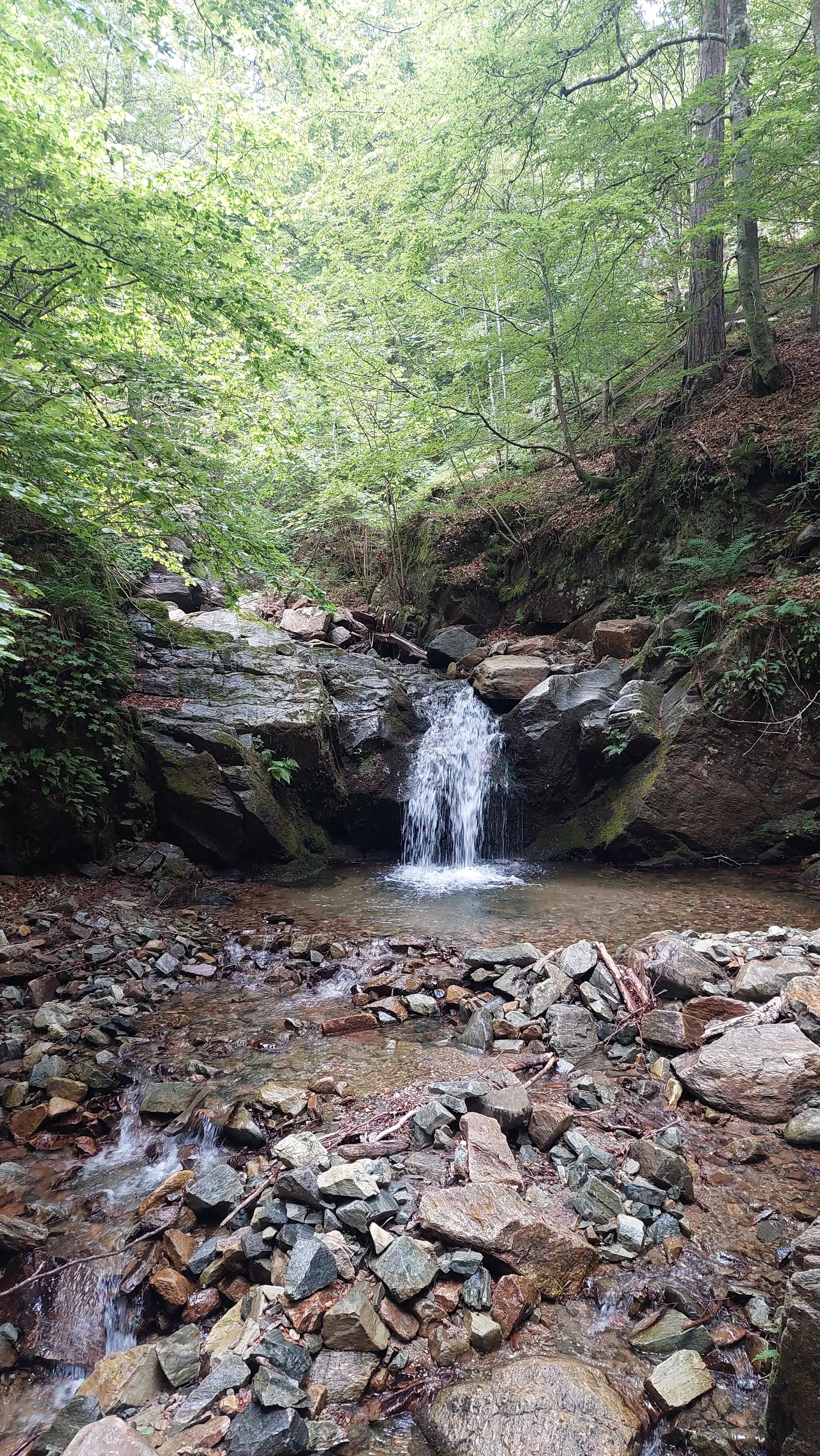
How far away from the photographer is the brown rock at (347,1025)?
14.0 feet

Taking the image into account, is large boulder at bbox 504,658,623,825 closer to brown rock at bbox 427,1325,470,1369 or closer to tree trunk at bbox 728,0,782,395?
tree trunk at bbox 728,0,782,395

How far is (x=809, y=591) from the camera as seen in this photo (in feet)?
24.2

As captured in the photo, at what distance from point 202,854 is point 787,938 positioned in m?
6.00

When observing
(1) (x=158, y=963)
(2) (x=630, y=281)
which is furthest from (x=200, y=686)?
(2) (x=630, y=281)

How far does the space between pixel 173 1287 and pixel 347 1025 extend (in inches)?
80.3

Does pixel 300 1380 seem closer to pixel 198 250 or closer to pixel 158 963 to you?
pixel 158 963

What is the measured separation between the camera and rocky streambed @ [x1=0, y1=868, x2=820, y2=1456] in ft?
6.08

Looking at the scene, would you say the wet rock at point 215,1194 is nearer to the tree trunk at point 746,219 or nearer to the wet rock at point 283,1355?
the wet rock at point 283,1355

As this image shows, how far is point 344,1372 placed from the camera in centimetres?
197

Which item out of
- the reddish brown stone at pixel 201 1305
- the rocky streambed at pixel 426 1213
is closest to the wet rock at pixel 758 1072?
the rocky streambed at pixel 426 1213

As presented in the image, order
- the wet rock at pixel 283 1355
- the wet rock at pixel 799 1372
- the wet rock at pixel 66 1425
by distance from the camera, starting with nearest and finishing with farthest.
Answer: the wet rock at pixel 799 1372 → the wet rock at pixel 66 1425 → the wet rock at pixel 283 1355

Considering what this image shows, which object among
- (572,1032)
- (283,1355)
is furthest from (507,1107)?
(283,1355)

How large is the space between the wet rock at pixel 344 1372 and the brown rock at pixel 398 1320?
90 millimetres

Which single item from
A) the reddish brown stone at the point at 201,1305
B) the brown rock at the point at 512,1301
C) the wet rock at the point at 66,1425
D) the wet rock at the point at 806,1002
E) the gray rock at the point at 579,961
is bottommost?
the wet rock at the point at 66,1425
